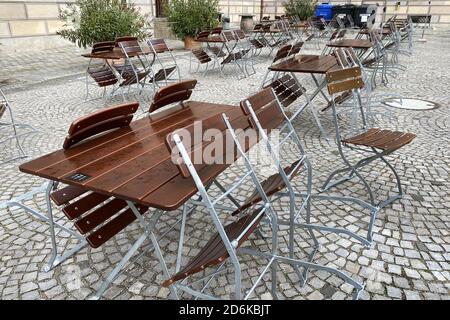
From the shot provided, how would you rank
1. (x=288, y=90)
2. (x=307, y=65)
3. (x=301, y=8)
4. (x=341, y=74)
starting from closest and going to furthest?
1. (x=341, y=74)
2. (x=288, y=90)
3. (x=307, y=65)
4. (x=301, y=8)

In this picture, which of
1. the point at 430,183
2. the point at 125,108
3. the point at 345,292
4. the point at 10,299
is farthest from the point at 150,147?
the point at 430,183

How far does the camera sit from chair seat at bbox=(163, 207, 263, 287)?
63.5 inches

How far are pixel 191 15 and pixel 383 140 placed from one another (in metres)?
10.4

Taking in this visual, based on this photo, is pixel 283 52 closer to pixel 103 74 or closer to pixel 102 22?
pixel 103 74

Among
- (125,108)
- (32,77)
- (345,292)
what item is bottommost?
(345,292)

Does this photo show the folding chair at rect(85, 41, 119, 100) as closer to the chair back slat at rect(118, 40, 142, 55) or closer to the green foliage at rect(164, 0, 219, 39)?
the chair back slat at rect(118, 40, 142, 55)

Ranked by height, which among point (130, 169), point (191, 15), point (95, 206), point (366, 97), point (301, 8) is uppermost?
point (301, 8)

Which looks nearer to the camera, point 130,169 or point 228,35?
point 130,169

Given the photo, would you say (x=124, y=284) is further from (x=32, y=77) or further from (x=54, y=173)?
(x=32, y=77)

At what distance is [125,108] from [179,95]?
77cm

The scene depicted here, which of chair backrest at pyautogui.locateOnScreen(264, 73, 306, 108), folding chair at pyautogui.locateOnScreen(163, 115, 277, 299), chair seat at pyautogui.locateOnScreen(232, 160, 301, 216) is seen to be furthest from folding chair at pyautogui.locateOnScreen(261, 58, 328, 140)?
folding chair at pyautogui.locateOnScreen(163, 115, 277, 299)

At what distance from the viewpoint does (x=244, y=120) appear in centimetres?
264

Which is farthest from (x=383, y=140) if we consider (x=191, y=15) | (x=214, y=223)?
(x=191, y=15)

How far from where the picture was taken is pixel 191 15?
12.0m
